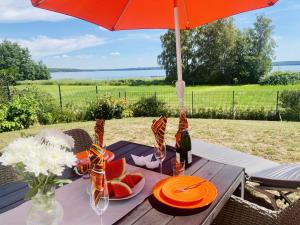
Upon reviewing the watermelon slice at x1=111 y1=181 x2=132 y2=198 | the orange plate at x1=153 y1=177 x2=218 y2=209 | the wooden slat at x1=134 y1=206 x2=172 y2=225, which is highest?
the watermelon slice at x1=111 y1=181 x2=132 y2=198

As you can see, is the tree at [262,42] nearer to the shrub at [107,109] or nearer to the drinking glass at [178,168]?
the shrub at [107,109]

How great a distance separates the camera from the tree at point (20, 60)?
118ft

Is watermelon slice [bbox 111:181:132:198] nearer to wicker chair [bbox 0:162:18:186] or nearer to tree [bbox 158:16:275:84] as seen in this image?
wicker chair [bbox 0:162:18:186]

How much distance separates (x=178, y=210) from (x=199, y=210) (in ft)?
0.34

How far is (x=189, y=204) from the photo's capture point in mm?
1346

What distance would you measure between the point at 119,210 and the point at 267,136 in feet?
15.5

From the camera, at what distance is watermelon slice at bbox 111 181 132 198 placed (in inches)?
55.6

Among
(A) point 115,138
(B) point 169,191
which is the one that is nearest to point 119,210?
(B) point 169,191

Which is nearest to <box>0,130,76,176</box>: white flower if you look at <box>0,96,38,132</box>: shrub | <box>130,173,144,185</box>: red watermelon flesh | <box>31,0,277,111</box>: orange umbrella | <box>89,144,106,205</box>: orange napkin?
<box>89,144,106,205</box>: orange napkin

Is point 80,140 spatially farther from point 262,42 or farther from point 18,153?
point 262,42

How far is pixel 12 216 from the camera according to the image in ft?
4.20

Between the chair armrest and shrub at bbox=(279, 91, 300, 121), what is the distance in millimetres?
8218

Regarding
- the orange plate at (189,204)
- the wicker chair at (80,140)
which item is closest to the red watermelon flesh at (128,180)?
the orange plate at (189,204)

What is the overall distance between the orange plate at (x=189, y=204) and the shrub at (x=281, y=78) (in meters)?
26.7
